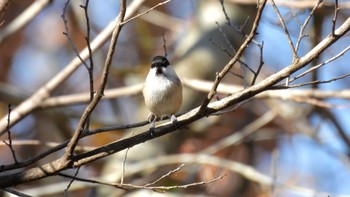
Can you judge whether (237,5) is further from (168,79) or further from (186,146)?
(168,79)

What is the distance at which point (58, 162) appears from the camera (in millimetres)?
2123

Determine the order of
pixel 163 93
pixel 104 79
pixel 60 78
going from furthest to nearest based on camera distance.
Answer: pixel 60 78 < pixel 163 93 < pixel 104 79

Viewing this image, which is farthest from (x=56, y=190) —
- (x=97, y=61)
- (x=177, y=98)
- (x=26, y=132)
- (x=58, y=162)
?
(x=26, y=132)

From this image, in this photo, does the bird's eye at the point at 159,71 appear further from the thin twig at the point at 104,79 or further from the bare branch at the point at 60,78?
the thin twig at the point at 104,79

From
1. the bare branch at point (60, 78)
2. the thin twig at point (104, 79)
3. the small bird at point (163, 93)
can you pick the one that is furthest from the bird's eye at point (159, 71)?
the thin twig at point (104, 79)

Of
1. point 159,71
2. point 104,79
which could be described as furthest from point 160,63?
point 104,79

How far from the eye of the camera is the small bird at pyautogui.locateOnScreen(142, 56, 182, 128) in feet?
8.65

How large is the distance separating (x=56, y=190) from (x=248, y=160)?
2.04 metres

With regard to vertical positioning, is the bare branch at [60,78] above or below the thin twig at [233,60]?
above

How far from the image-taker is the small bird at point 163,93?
8.65 feet

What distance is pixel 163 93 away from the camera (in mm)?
2656

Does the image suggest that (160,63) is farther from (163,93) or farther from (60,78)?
(60,78)

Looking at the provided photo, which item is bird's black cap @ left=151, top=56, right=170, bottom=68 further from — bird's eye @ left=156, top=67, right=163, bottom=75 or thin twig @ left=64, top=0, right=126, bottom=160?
thin twig @ left=64, top=0, right=126, bottom=160

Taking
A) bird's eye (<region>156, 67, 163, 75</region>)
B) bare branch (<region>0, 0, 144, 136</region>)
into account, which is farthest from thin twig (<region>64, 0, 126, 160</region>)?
bare branch (<region>0, 0, 144, 136</region>)
